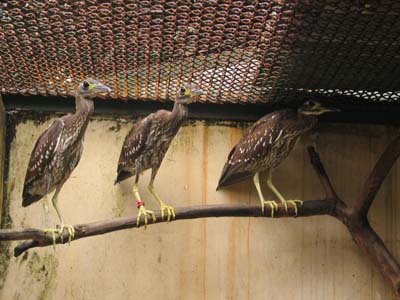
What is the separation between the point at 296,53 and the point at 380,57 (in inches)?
15.7

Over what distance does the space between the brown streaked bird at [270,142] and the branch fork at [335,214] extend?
5.3 inches

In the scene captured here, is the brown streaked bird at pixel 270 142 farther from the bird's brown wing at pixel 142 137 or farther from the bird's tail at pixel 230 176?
the bird's brown wing at pixel 142 137

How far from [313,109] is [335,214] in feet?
1.84

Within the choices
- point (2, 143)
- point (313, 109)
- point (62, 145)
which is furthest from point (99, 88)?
point (313, 109)

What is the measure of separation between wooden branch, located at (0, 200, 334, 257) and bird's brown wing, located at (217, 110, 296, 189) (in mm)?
268

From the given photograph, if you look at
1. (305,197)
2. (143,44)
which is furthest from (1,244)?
(305,197)

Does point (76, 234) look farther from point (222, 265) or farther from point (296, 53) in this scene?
point (296, 53)

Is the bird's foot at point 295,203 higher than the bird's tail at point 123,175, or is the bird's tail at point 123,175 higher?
the bird's tail at point 123,175

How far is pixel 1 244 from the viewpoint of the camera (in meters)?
→ 3.61

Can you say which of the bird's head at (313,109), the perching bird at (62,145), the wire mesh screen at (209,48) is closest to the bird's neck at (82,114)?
the perching bird at (62,145)

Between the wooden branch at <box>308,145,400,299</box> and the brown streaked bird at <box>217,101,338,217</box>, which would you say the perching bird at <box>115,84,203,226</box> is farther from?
the wooden branch at <box>308,145,400,299</box>

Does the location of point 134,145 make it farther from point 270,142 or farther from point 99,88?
point 270,142

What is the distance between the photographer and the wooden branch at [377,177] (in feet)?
10.9

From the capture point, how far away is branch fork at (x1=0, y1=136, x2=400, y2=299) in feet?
10.2
